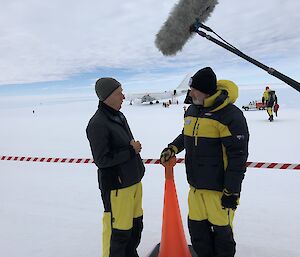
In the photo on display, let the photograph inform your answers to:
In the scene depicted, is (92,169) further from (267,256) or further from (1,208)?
(267,256)

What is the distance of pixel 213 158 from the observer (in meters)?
2.72

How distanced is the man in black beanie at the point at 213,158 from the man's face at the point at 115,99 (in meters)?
0.72

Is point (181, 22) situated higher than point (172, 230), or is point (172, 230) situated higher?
point (181, 22)

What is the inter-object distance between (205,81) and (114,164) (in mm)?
1156

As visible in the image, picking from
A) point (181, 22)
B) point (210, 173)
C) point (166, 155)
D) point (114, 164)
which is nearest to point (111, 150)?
point (114, 164)

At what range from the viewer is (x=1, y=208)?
16.8ft

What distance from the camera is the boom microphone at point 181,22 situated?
2.37m

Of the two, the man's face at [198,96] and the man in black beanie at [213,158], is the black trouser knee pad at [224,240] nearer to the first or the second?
the man in black beanie at [213,158]

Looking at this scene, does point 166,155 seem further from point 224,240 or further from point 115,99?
point 224,240

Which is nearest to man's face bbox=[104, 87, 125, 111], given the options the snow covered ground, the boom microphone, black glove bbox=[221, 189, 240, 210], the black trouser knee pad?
the boom microphone

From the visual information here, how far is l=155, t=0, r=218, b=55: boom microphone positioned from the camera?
2.37 m

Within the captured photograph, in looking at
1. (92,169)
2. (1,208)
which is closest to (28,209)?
(1,208)

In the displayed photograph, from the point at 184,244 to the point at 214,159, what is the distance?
118cm

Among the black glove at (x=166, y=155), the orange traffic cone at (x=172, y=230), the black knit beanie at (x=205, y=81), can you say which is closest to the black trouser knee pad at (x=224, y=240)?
the orange traffic cone at (x=172, y=230)
